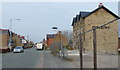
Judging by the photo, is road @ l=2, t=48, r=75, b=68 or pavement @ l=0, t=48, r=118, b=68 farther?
road @ l=2, t=48, r=75, b=68

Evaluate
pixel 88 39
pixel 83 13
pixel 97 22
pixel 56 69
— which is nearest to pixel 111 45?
pixel 88 39

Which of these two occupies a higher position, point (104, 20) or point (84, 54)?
point (104, 20)

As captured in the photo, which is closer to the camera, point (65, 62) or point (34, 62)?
point (65, 62)

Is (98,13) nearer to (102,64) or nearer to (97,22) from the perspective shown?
(97,22)

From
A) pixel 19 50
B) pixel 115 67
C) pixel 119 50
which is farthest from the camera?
pixel 19 50

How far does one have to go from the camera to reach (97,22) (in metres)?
40.5

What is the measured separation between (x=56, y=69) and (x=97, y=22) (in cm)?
2945

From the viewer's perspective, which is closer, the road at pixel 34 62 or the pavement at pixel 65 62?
the pavement at pixel 65 62

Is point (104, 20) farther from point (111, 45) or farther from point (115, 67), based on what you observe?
point (111, 45)

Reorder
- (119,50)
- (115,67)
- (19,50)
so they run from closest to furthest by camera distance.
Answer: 1. (119,50)
2. (115,67)
3. (19,50)

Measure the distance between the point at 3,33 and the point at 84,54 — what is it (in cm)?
8505

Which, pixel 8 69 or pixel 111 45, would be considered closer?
pixel 111 45

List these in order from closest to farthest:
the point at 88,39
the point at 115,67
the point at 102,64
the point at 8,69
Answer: the point at 88,39
the point at 115,67
the point at 102,64
the point at 8,69

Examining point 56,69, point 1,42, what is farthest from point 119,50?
point 1,42
